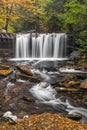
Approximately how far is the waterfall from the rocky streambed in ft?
25.1

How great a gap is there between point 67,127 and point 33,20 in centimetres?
2655

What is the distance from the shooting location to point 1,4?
90.7 feet

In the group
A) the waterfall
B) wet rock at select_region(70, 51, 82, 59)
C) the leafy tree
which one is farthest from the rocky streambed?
the leafy tree

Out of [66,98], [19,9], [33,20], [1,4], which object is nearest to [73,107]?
[66,98]

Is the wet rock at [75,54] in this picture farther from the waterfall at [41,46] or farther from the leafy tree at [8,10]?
the leafy tree at [8,10]

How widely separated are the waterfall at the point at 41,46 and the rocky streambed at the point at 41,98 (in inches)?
302

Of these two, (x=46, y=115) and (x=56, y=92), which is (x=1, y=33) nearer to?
A: (x=56, y=92)

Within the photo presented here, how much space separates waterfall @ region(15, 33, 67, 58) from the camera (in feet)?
80.5

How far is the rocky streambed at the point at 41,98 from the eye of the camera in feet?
26.2

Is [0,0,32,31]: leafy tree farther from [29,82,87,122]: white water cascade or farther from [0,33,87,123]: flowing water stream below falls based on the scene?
[29,82,87,122]: white water cascade

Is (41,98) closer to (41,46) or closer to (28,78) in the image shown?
(28,78)

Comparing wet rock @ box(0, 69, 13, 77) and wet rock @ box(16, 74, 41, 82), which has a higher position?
wet rock @ box(0, 69, 13, 77)

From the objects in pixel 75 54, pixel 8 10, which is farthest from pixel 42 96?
pixel 8 10

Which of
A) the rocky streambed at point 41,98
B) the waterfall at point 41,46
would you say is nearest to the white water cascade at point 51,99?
the rocky streambed at point 41,98
